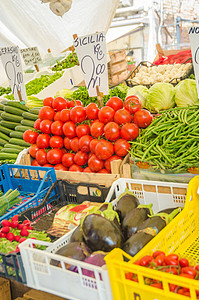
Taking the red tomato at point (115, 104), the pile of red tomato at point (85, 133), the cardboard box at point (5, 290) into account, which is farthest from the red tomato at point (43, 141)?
the cardboard box at point (5, 290)

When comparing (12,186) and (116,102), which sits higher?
(116,102)

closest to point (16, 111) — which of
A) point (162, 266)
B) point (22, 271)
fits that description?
point (22, 271)

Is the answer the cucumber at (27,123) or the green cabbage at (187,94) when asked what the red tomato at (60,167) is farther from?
the green cabbage at (187,94)

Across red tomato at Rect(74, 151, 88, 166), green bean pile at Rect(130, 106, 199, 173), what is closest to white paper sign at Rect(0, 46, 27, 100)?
red tomato at Rect(74, 151, 88, 166)

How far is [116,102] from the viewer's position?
3018 mm

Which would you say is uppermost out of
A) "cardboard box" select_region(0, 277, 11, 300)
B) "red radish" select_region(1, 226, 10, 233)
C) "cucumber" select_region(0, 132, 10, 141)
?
"cucumber" select_region(0, 132, 10, 141)

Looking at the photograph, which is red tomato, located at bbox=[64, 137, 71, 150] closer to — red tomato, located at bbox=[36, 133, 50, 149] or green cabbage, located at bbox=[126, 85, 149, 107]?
red tomato, located at bbox=[36, 133, 50, 149]

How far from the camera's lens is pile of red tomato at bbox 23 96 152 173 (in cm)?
284

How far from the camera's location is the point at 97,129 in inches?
115

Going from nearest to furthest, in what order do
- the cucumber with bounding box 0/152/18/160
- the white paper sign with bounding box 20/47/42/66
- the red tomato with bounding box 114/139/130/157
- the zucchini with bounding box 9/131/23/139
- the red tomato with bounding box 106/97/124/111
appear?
the red tomato with bounding box 114/139/130/157 < the red tomato with bounding box 106/97/124/111 < the cucumber with bounding box 0/152/18/160 < the zucchini with bounding box 9/131/23/139 < the white paper sign with bounding box 20/47/42/66

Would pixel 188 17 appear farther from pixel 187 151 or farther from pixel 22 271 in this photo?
pixel 22 271

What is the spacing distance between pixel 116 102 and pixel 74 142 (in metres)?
0.53

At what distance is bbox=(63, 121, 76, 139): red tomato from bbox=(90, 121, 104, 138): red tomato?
0.24 meters

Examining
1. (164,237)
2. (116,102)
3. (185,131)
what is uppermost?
(116,102)
